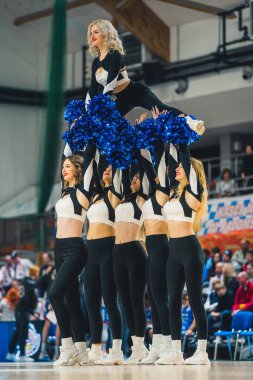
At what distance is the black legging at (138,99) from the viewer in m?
8.22

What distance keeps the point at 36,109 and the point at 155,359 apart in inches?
498

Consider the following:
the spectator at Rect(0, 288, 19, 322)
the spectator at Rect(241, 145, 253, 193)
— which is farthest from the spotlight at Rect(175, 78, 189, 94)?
the spectator at Rect(0, 288, 19, 322)

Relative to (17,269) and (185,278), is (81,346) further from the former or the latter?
(17,269)

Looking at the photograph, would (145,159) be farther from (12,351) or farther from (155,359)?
(12,351)

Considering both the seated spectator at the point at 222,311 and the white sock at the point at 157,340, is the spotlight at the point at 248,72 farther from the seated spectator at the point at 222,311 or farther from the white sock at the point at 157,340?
the white sock at the point at 157,340

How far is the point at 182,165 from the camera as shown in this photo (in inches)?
316

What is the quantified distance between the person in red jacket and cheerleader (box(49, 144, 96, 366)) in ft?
16.1

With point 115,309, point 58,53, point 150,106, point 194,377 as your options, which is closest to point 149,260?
point 115,309

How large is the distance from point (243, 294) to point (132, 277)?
4.91 meters

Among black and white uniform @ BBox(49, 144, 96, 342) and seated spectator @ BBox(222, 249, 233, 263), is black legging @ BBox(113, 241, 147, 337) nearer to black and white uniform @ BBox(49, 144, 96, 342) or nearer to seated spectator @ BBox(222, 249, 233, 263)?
black and white uniform @ BBox(49, 144, 96, 342)

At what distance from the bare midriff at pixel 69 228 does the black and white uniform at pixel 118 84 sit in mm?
1050

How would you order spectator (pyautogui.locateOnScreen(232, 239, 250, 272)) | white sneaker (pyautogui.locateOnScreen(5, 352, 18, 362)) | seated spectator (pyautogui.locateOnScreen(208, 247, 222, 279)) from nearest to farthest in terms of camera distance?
white sneaker (pyautogui.locateOnScreen(5, 352, 18, 362)) < seated spectator (pyautogui.locateOnScreen(208, 247, 222, 279)) < spectator (pyautogui.locateOnScreen(232, 239, 250, 272))

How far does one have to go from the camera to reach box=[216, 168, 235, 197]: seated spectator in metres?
18.9

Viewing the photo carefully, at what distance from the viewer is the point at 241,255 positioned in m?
16.3
